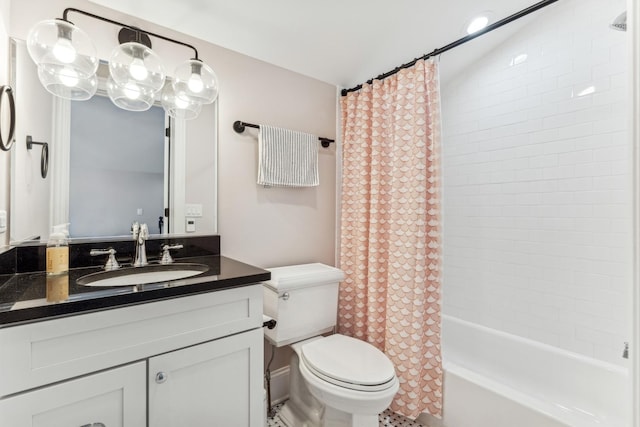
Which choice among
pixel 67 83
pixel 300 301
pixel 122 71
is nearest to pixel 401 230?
Result: pixel 300 301

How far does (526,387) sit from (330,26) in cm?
242

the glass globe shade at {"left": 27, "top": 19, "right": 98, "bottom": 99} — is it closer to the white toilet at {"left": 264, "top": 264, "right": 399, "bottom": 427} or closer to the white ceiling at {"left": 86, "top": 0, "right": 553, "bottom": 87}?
the white ceiling at {"left": 86, "top": 0, "right": 553, "bottom": 87}

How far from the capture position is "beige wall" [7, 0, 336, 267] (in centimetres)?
160

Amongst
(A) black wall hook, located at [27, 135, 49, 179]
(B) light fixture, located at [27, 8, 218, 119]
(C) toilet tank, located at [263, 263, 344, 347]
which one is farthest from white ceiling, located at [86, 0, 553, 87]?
(C) toilet tank, located at [263, 263, 344, 347]

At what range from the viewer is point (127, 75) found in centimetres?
129

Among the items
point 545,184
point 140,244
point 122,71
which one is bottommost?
point 140,244

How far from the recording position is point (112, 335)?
85 cm

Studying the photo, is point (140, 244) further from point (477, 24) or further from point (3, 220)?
point (477, 24)

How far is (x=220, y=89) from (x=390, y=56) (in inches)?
41.9

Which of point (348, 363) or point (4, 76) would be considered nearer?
point (4, 76)

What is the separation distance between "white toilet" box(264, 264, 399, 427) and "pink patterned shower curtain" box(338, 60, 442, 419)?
25 centimetres

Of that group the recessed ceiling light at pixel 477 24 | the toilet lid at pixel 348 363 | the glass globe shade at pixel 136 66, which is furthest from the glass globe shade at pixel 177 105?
the recessed ceiling light at pixel 477 24

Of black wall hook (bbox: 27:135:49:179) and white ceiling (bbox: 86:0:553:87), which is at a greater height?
white ceiling (bbox: 86:0:553:87)

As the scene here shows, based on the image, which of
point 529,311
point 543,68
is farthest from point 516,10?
point 529,311
